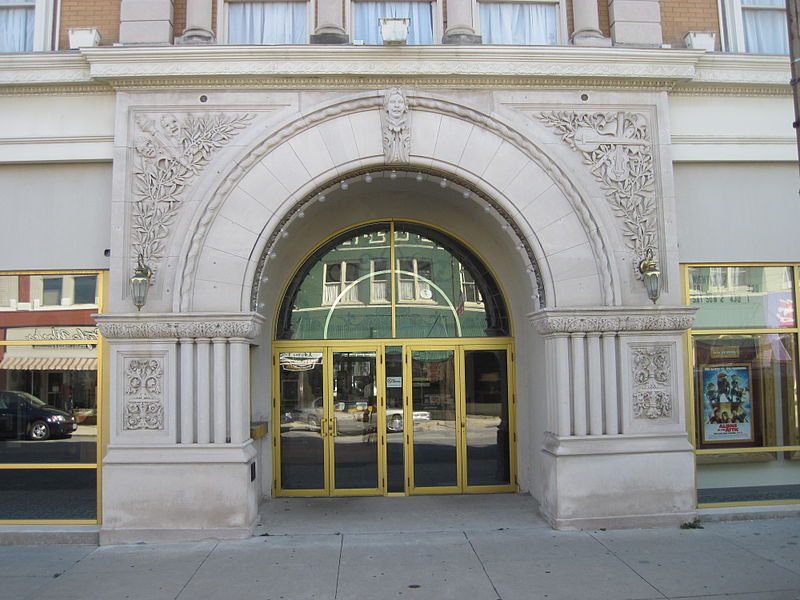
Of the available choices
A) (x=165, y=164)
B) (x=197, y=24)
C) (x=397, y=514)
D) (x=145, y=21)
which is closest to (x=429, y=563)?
(x=397, y=514)

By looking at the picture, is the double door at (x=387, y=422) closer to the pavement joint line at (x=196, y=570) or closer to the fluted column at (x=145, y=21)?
the pavement joint line at (x=196, y=570)

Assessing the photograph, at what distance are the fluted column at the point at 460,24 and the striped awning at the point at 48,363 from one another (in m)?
6.27

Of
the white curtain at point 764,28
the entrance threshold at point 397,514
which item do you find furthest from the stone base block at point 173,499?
the white curtain at point 764,28

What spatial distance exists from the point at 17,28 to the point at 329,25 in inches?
171

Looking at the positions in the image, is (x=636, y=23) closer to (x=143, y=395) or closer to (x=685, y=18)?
(x=685, y=18)

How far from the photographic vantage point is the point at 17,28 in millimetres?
9258

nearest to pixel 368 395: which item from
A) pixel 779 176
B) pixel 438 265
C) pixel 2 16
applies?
pixel 438 265

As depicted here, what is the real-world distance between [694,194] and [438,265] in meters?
3.75

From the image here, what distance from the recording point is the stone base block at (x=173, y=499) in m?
7.93

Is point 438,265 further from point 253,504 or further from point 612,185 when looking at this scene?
point 253,504

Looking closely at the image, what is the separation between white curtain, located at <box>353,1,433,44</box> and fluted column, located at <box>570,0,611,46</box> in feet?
6.45

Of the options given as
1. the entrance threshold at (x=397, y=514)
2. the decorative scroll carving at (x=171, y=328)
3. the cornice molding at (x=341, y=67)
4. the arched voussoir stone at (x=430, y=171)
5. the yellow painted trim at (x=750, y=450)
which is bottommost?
the entrance threshold at (x=397, y=514)

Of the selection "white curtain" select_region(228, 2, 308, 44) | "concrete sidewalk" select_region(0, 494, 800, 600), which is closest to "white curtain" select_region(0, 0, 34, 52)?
→ "white curtain" select_region(228, 2, 308, 44)

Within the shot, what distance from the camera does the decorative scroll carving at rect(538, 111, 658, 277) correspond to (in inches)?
343
